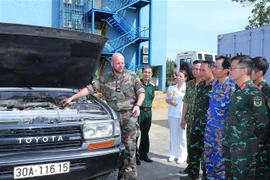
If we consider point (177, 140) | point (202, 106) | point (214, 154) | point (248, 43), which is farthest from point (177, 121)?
point (248, 43)

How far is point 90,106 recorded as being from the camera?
339 centimetres

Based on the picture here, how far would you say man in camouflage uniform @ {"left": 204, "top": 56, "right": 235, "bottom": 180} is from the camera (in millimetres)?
3203

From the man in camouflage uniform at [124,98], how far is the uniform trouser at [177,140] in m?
1.45

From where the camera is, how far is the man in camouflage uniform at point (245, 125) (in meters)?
2.67

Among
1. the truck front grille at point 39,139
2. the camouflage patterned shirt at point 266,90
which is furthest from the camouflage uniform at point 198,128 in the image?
the truck front grille at point 39,139

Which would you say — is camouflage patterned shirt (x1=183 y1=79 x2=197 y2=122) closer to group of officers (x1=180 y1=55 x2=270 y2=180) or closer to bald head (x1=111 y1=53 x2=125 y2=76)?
group of officers (x1=180 y1=55 x2=270 y2=180)

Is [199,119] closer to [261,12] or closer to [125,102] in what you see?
[125,102]

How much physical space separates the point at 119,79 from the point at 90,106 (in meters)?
0.55

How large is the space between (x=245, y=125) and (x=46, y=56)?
2552 millimetres

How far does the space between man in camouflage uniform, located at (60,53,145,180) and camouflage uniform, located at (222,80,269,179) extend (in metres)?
1.22

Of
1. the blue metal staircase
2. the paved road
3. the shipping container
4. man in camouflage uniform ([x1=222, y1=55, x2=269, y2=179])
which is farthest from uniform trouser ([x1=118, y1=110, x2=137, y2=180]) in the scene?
the blue metal staircase

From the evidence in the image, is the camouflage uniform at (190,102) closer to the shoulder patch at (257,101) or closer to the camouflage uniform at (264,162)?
the camouflage uniform at (264,162)

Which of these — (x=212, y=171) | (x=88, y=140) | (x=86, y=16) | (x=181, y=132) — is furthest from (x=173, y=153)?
(x=86, y=16)

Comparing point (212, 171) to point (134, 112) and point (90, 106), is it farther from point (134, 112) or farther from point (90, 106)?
point (90, 106)
